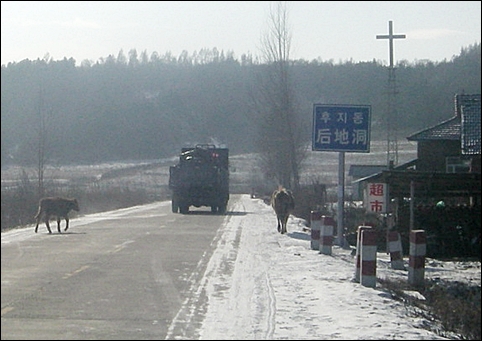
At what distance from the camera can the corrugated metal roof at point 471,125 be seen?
26609 mm

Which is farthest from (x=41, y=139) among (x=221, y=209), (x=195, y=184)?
(x=221, y=209)

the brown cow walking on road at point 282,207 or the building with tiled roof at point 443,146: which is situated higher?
the building with tiled roof at point 443,146

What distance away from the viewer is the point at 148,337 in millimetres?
9156

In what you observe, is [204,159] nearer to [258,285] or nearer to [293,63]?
[293,63]

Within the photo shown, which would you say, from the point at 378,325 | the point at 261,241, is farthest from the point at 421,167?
the point at 378,325

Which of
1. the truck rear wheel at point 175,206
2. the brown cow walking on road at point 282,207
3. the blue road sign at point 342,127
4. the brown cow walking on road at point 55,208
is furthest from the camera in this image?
the truck rear wheel at point 175,206

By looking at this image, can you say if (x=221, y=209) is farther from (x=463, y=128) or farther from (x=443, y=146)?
(x=463, y=128)

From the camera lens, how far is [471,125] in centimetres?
2991

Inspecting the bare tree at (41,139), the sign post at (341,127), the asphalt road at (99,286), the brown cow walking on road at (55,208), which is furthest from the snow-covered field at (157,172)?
the sign post at (341,127)

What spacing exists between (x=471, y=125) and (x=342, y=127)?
980 centimetres

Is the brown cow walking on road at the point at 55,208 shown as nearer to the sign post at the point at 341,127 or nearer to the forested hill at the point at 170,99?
the forested hill at the point at 170,99

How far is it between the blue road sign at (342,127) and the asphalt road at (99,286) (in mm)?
4107

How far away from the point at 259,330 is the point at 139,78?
1122 inches

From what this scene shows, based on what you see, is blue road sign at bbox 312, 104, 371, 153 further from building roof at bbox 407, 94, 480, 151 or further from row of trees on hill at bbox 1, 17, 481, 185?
building roof at bbox 407, 94, 480, 151
